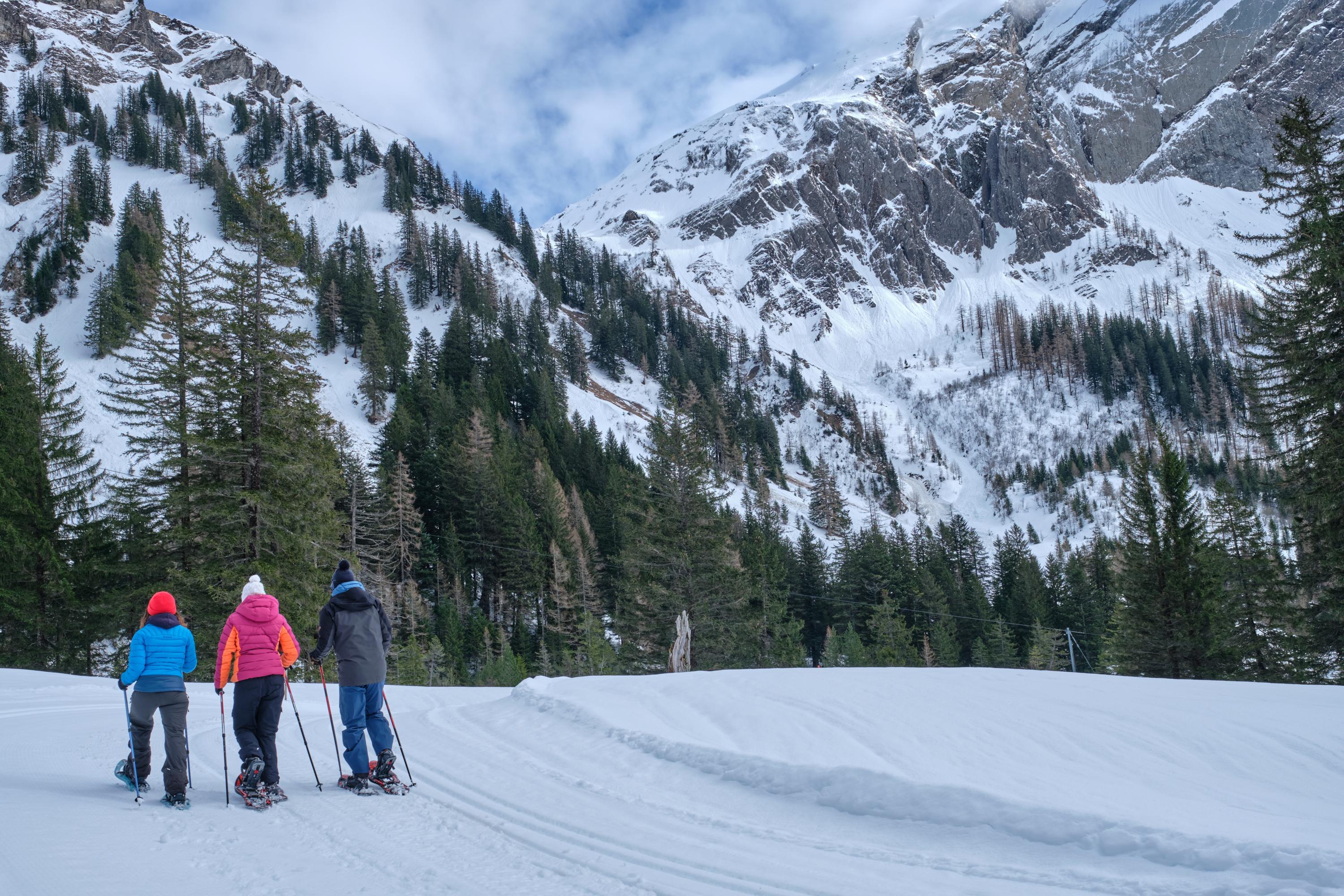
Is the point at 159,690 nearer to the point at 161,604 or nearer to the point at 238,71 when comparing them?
the point at 161,604

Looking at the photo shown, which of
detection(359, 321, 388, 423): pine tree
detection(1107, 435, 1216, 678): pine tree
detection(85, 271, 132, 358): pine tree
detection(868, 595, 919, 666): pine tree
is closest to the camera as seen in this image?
detection(1107, 435, 1216, 678): pine tree

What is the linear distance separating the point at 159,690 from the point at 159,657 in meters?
0.27

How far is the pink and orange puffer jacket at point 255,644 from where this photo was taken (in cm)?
589

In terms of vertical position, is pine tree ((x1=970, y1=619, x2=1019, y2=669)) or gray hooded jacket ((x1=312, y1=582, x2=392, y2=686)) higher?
gray hooded jacket ((x1=312, y1=582, x2=392, y2=686))

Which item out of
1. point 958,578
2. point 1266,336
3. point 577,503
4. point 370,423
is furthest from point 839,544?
point 1266,336

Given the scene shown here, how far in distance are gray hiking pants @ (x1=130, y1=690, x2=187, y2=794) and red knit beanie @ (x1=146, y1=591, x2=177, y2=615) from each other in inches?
25.4

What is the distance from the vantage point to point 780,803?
5426 mm

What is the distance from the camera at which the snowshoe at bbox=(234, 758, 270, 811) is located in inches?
214

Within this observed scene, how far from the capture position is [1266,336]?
1736 centimetres

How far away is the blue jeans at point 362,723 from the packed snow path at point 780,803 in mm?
300

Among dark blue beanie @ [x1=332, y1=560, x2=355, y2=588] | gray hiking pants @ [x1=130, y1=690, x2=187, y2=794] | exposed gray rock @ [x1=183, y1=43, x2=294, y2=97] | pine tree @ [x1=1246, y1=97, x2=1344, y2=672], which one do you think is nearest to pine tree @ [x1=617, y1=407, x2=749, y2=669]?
pine tree @ [x1=1246, y1=97, x2=1344, y2=672]

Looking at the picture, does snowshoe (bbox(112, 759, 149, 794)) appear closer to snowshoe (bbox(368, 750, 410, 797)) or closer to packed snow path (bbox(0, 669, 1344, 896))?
packed snow path (bbox(0, 669, 1344, 896))

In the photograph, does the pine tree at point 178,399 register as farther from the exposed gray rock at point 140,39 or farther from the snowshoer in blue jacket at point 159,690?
the exposed gray rock at point 140,39

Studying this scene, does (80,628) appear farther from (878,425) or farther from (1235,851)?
(878,425)
